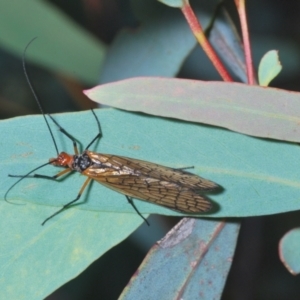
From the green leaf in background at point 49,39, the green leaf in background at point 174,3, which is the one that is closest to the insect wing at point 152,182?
the green leaf in background at point 174,3

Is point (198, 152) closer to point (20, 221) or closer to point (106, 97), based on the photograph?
point (106, 97)

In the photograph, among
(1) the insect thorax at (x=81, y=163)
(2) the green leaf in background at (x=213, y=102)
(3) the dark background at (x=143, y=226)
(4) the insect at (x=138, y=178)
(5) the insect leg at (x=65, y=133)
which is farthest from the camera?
(3) the dark background at (x=143, y=226)

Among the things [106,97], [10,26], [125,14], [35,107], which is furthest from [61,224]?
[35,107]

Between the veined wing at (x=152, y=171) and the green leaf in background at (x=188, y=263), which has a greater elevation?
the veined wing at (x=152, y=171)

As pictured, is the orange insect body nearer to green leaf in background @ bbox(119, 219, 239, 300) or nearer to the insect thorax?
the insect thorax

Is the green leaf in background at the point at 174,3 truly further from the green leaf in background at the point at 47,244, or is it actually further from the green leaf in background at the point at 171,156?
the green leaf in background at the point at 47,244

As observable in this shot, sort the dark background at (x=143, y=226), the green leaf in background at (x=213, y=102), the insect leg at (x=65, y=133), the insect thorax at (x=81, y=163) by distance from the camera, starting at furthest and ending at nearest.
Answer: the dark background at (x=143, y=226), the insect thorax at (x=81, y=163), the insect leg at (x=65, y=133), the green leaf in background at (x=213, y=102)

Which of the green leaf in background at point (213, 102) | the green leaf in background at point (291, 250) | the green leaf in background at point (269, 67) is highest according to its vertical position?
the green leaf in background at point (269, 67)

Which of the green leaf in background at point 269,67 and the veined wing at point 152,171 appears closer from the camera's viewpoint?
the green leaf in background at point 269,67
